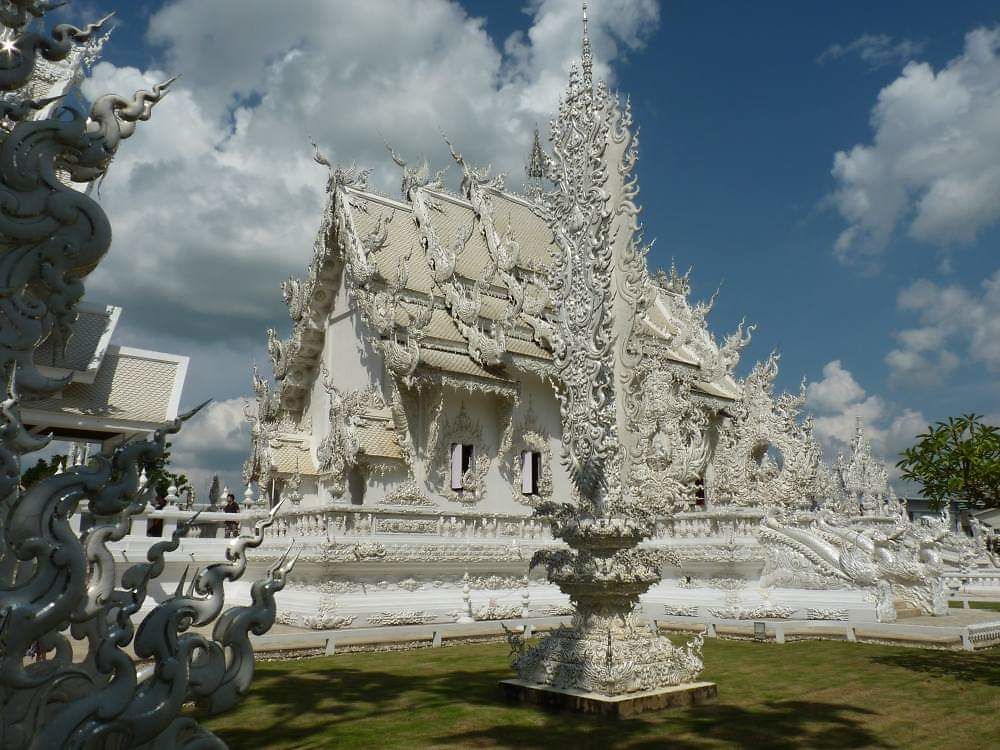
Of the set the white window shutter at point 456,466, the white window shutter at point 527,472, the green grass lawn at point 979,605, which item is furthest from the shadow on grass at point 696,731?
the green grass lawn at point 979,605

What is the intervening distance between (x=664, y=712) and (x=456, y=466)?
1058cm

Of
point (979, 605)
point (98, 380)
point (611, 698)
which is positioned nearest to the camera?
point (611, 698)

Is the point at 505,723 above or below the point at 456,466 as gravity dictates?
below

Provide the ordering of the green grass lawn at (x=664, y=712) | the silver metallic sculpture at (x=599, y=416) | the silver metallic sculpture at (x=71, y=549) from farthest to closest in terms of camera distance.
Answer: the silver metallic sculpture at (x=599, y=416), the green grass lawn at (x=664, y=712), the silver metallic sculpture at (x=71, y=549)

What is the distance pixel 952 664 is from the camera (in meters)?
9.44

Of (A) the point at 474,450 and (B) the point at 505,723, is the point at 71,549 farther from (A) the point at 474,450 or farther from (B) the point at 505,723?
(A) the point at 474,450

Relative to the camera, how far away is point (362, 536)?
1363 centimetres

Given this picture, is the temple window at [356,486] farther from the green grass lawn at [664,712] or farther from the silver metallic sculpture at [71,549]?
the silver metallic sculpture at [71,549]

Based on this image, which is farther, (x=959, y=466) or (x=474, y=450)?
(x=959, y=466)

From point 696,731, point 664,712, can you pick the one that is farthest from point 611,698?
point 696,731

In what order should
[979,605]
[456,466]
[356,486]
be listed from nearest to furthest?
1. [356,486]
2. [456,466]
3. [979,605]

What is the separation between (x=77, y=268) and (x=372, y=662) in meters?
7.73

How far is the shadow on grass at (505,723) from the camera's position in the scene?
5.97 m

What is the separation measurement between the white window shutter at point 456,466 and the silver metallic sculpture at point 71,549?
1322cm
